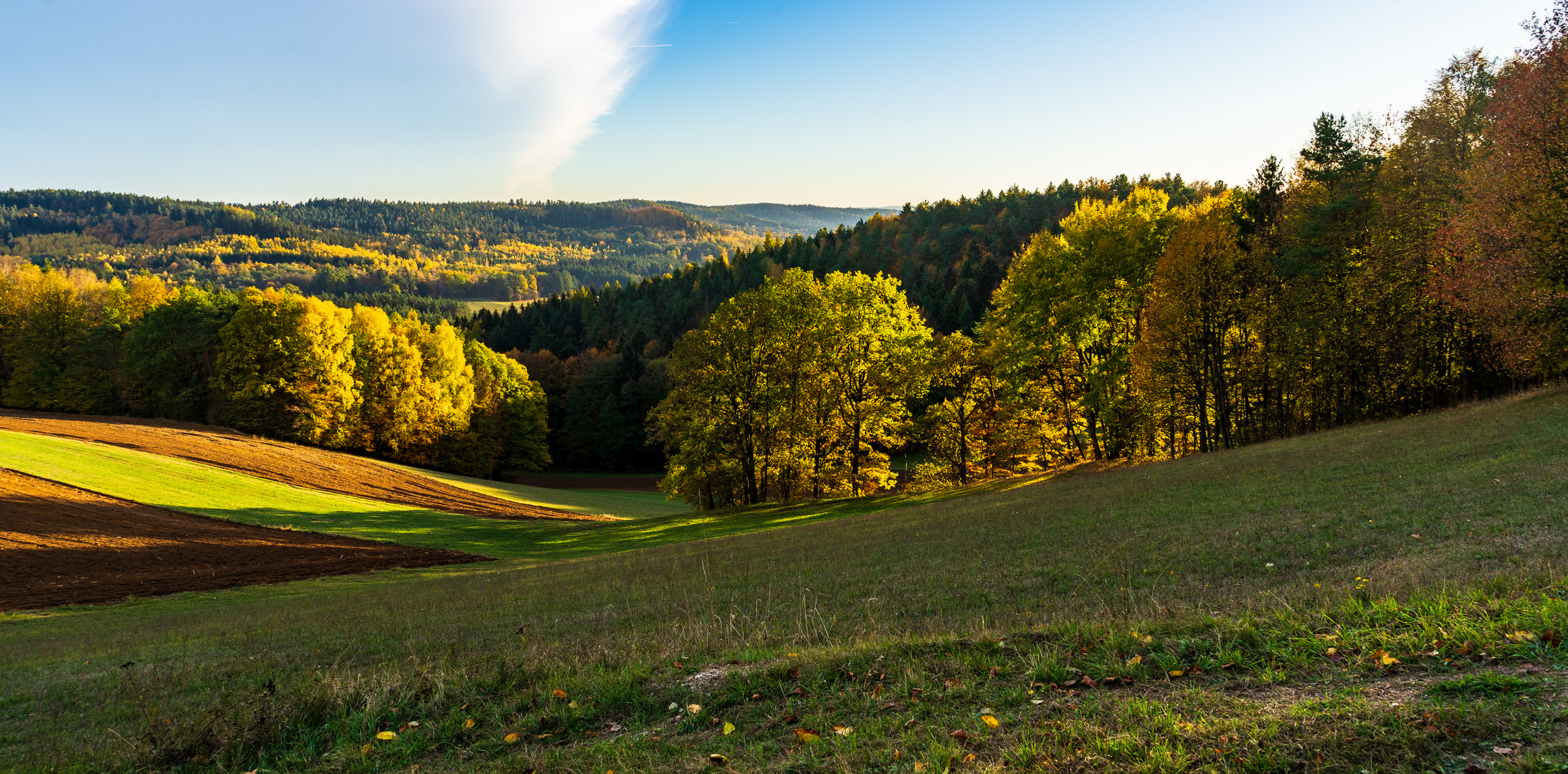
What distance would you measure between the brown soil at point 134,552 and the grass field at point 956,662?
6.38 m

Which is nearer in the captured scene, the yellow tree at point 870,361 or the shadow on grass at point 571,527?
the shadow on grass at point 571,527

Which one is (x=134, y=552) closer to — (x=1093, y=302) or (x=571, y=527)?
(x=571, y=527)

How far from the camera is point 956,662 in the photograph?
6293 millimetres

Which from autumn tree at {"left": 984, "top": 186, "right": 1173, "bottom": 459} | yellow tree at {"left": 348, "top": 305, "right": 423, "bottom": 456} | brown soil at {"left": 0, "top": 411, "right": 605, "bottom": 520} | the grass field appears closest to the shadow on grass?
brown soil at {"left": 0, "top": 411, "right": 605, "bottom": 520}

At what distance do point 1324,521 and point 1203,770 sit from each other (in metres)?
11.3

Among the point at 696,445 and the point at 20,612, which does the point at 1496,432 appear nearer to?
the point at 696,445

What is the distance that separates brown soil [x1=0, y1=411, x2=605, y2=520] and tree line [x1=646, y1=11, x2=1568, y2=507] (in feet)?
42.8

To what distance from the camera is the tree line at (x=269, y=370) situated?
59719 millimetres

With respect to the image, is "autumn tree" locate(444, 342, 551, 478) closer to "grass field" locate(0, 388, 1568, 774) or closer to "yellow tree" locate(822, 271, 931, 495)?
"yellow tree" locate(822, 271, 931, 495)

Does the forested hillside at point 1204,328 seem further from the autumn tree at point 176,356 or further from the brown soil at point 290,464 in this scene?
the autumn tree at point 176,356

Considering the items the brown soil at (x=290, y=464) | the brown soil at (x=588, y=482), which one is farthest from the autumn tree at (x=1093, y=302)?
the brown soil at (x=588, y=482)

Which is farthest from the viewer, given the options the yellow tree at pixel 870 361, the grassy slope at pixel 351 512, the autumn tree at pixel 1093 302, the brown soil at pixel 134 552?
the yellow tree at pixel 870 361

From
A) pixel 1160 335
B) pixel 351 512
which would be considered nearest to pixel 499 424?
pixel 351 512

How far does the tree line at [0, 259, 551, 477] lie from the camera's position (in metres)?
59.7
